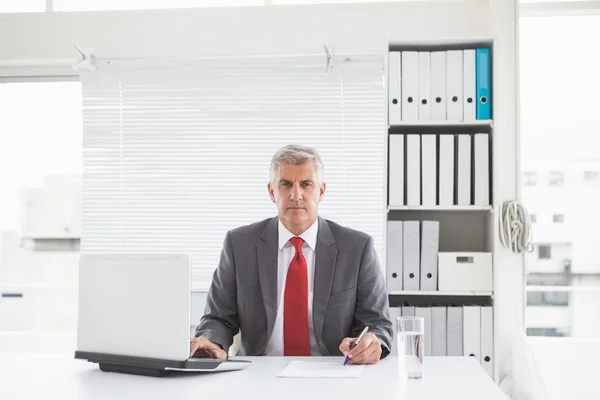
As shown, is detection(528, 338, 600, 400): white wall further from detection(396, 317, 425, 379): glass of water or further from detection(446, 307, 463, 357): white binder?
detection(396, 317, 425, 379): glass of water

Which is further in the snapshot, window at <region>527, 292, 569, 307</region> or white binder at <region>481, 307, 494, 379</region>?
window at <region>527, 292, 569, 307</region>

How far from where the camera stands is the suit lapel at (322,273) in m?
2.20

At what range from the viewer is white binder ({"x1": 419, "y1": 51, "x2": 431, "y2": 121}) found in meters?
3.02

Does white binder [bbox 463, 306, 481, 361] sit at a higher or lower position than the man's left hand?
lower

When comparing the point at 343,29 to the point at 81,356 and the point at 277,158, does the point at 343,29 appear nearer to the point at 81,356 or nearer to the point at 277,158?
the point at 277,158

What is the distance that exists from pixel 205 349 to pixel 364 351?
18.3 inches

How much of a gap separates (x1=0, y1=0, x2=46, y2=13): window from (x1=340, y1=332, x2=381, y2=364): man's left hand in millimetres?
2783

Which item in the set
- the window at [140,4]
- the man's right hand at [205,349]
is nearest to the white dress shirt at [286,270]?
the man's right hand at [205,349]

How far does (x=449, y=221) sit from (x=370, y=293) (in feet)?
4.11

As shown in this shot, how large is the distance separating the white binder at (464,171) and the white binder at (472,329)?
482 mm

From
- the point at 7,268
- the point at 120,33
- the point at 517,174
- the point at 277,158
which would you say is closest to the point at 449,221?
the point at 517,174

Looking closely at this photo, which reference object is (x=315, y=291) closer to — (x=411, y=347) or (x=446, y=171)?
(x=411, y=347)

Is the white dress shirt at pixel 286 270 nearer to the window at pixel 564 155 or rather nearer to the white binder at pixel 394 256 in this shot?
the white binder at pixel 394 256

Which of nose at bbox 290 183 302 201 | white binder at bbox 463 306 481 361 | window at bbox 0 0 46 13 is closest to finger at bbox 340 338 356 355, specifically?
nose at bbox 290 183 302 201
